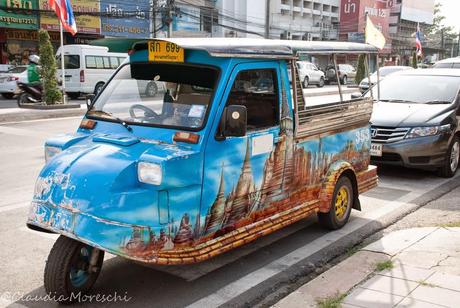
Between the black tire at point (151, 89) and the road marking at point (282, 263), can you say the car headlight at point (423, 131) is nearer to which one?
the road marking at point (282, 263)

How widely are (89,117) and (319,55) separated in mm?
2372

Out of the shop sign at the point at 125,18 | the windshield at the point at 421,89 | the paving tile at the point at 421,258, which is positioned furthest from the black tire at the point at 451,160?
the shop sign at the point at 125,18

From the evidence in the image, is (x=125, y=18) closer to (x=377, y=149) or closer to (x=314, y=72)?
(x=377, y=149)

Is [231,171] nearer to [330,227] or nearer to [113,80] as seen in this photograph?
[113,80]

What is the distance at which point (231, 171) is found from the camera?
4086mm

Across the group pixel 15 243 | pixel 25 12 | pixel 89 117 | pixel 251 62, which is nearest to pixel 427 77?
pixel 251 62

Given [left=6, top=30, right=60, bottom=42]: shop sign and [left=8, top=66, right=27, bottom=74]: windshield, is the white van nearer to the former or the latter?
[left=8, top=66, right=27, bottom=74]: windshield

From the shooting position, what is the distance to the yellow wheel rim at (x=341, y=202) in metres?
5.61

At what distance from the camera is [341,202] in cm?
569

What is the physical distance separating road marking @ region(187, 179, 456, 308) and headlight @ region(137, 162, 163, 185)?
104 cm

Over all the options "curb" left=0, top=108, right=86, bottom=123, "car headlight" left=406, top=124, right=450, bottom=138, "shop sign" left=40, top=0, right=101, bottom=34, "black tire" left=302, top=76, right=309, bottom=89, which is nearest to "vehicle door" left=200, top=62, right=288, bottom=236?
"black tire" left=302, top=76, right=309, bottom=89

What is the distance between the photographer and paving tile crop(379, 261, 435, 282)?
13.4 feet

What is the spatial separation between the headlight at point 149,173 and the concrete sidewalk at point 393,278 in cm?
129

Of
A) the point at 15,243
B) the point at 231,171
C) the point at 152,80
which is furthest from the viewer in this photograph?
the point at 15,243
